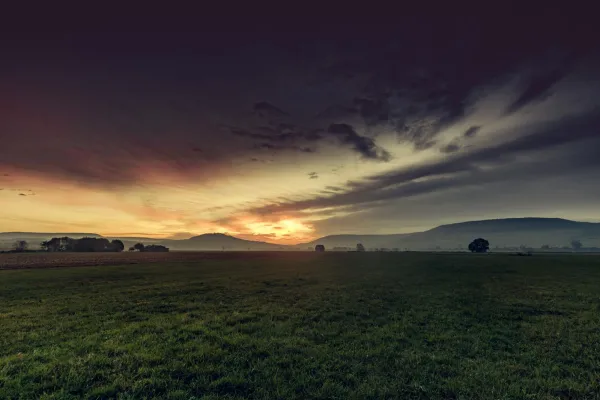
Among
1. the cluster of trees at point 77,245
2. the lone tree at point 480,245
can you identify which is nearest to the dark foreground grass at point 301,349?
the lone tree at point 480,245

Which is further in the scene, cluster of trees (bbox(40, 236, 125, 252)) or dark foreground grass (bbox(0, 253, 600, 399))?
cluster of trees (bbox(40, 236, 125, 252))

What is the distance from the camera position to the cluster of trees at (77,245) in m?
178

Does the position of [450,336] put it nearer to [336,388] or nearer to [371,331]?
[371,331]

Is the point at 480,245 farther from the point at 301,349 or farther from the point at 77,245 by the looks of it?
the point at 77,245

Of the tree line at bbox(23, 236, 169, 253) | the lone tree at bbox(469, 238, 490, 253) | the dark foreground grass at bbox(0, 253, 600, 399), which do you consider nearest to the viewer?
the dark foreground grass at bbox(0, 253, 600, 399)

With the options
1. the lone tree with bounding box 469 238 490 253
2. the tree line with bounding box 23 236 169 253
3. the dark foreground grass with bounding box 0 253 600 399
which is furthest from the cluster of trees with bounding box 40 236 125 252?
the lone tree with bounding box 469 238 490 253

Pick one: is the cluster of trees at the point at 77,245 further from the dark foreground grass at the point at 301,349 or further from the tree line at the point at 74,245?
the dark foreground grass at the point at 301,349

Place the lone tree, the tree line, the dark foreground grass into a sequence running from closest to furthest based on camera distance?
the dark foreground grass < the lone tree < the tree line

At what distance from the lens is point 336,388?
9.55 meters

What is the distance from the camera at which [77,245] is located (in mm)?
188000

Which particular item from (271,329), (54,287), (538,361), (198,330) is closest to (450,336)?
(538,361)

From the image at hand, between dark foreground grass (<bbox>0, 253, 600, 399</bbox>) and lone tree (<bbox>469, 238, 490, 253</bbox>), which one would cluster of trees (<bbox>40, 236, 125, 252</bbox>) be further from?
lone tree (<bbox>469, 238, 490, 253</bbox>)

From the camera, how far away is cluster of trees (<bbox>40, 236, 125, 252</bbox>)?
178250 mm

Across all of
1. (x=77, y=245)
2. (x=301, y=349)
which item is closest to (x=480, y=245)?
(x=301, y=349)
